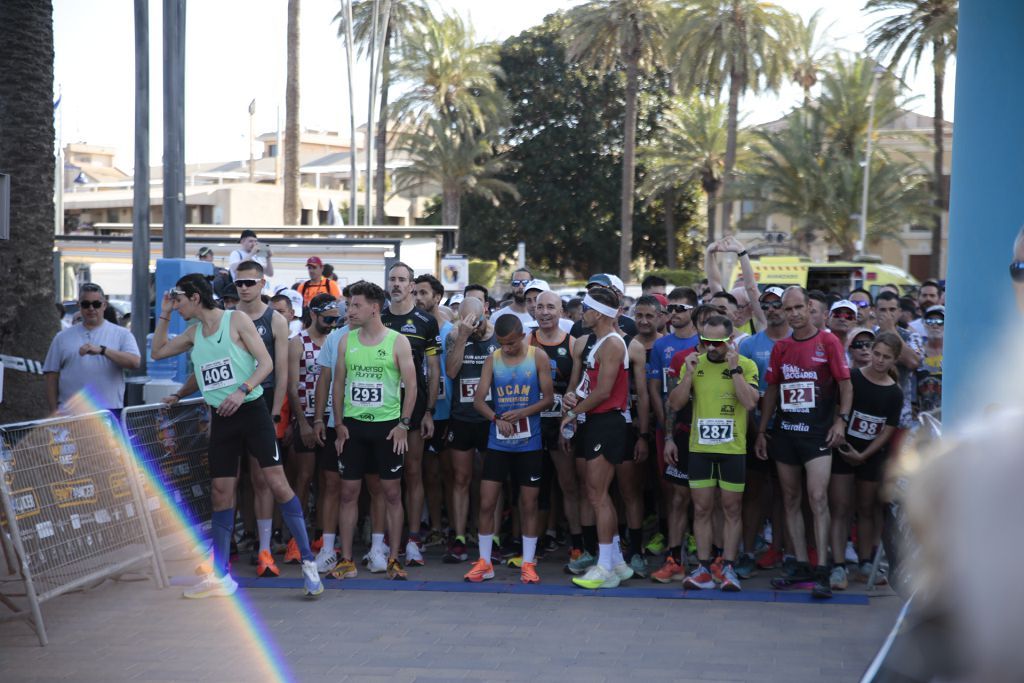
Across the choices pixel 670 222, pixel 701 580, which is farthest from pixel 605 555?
pixel 670 222

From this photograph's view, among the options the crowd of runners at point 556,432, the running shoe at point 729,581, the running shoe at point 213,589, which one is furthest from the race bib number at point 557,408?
the running shoe at point 213,589

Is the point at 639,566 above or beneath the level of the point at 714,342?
beneath

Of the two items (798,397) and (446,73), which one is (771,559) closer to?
(798,397)

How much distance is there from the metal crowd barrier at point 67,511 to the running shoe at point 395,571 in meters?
1.62

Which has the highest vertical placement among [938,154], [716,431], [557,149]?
[557,149]

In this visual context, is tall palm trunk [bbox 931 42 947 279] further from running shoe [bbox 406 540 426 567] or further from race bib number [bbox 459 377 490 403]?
running shoe [bbox 406 540 426 567]

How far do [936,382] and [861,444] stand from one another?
190 cm

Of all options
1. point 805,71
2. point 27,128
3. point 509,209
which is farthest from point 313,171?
point 27,128

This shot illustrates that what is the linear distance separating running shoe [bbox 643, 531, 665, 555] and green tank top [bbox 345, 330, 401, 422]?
2551 mm

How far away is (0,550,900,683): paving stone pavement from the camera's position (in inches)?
239

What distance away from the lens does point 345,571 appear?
8.29 metres

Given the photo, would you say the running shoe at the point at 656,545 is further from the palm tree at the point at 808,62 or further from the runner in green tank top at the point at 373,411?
the palm tree at the point at 808,62

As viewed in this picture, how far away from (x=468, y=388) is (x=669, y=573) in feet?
7.19

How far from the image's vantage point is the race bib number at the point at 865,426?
8078 millimetres
